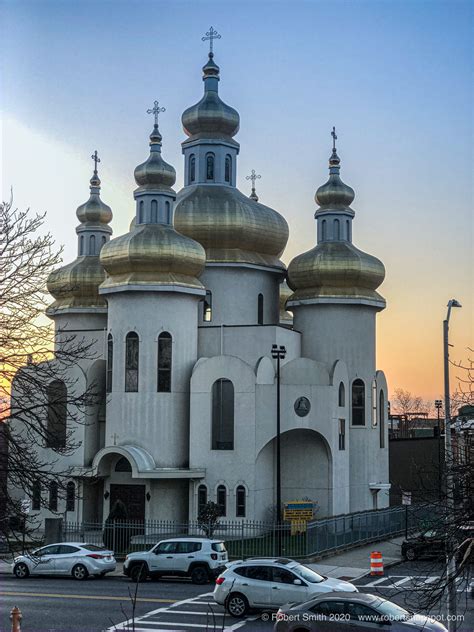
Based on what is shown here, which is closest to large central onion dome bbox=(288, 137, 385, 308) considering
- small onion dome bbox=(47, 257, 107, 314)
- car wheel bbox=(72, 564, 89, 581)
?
small onion dome bbox=(47, 257, 107, 314)

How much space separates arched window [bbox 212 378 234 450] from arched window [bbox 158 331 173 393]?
1953 millimetres

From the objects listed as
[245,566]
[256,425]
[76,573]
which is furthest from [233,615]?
[256,425]

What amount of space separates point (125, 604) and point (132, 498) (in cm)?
1564

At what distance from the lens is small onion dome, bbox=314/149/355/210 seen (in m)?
44.0

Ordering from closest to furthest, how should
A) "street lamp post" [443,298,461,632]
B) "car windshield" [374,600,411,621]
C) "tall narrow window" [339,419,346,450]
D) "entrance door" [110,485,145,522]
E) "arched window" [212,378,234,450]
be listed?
"street lamp post" [443,298,461,632]
"car windshield" [374,600,411,621]
"entrance door" [110,485,145,522]
"arched window" [212,378,234,450]
"tall narrow window" [339,419,346,450]

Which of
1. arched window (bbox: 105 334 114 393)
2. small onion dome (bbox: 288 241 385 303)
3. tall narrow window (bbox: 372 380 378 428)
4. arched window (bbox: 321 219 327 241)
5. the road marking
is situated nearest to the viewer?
the road marking

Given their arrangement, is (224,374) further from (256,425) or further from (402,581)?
(402,581)

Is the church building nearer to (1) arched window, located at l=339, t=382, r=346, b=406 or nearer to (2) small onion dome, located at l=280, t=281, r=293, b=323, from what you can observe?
(1) arched window, located at l=339, t=382, r=346, b=406

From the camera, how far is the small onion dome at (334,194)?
44.0 m

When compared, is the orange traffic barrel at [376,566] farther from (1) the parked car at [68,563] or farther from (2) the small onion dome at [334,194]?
(2) the small onion dome at [334,194]

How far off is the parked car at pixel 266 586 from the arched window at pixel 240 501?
612 inches

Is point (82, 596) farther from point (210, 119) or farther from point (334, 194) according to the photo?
point (210, 119)

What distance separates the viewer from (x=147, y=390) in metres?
37.5

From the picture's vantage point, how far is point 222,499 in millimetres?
36844
